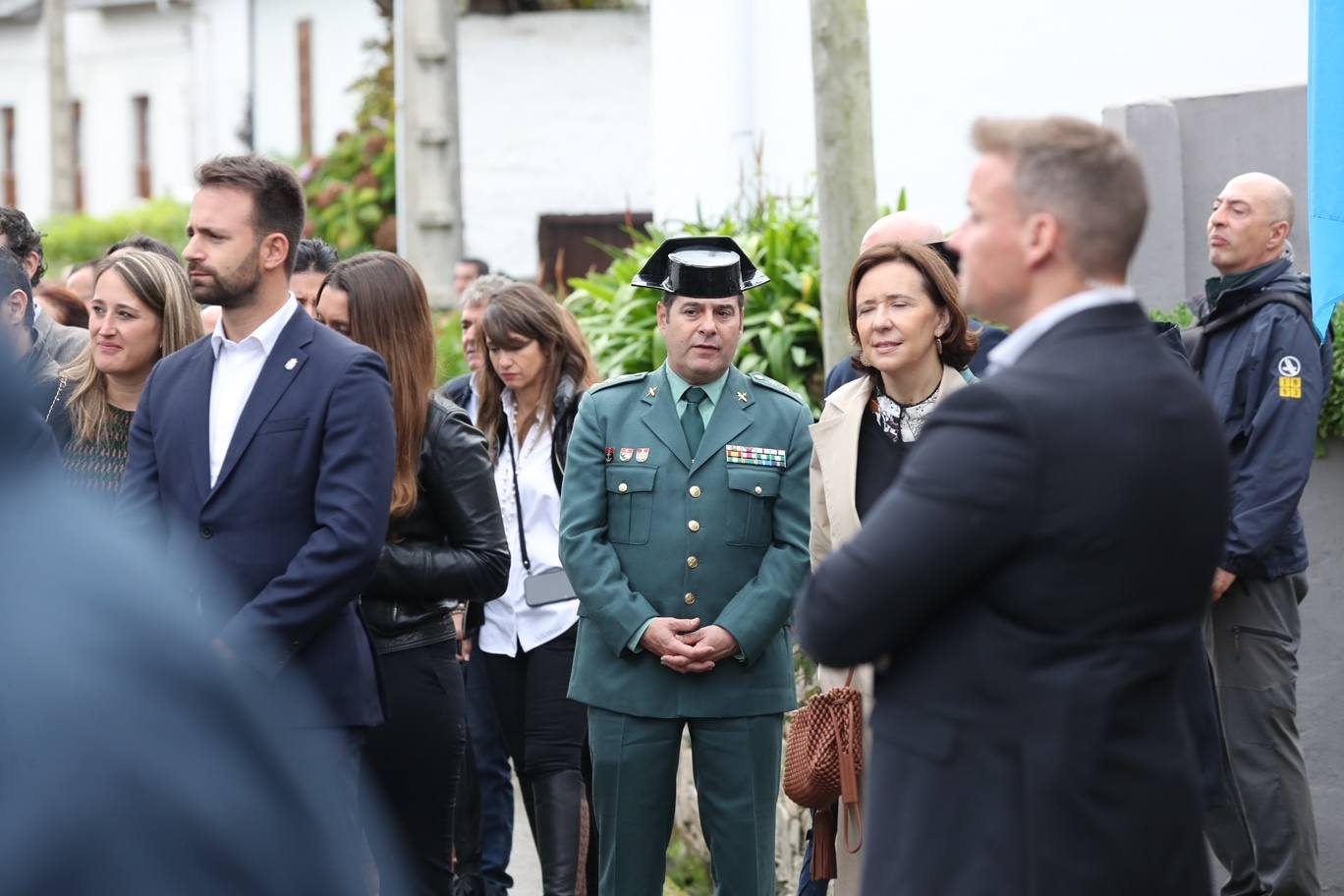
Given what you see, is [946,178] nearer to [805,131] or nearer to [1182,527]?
[805,131]

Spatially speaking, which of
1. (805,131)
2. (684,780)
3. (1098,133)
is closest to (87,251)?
(805,131)

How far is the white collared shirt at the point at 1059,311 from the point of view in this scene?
110 inches

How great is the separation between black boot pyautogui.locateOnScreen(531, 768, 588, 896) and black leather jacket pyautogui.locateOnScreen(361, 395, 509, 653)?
2.99 ft

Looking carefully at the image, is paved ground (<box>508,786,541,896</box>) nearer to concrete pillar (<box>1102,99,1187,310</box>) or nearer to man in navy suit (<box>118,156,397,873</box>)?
man in navy suit (<box>118,156,397,873</box>)

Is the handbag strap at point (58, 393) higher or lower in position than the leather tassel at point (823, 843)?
higher

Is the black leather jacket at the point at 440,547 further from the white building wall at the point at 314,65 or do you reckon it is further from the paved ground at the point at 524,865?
the white building wall at the point at 314,65

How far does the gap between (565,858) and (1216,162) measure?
393 cm

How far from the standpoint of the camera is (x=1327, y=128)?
5387mm

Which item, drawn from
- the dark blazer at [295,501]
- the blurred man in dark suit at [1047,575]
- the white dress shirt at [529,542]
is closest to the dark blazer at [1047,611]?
the blurred man in dark suit at [1047,575]

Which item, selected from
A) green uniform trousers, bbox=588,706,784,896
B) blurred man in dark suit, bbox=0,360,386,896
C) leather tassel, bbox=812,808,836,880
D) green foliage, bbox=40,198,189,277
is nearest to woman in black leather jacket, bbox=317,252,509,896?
green uniform trousers, bbox=588,706,784,896

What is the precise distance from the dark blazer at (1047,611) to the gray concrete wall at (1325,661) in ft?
12.8

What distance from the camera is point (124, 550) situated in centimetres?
166

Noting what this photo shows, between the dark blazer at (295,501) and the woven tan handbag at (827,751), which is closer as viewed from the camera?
the dark blazer at (295,501)

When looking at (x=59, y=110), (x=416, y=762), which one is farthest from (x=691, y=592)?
(x=59, y=110)
